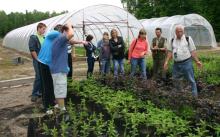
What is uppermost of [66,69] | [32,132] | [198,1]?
[198,1]

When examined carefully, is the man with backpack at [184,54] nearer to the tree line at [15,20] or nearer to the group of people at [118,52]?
the group of people at [118,52]

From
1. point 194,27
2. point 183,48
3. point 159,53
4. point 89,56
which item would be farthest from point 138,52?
point 194,27

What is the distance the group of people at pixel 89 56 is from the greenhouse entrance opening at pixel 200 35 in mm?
18488

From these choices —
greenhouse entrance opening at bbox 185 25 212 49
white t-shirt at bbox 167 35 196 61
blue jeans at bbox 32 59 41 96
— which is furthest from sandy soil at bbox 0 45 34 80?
greenhouse entrance opening at bbox 185 25 212 49

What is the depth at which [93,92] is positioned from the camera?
713 centimetres

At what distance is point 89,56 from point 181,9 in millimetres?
30122

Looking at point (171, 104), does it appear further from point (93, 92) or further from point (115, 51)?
point (115, 51)

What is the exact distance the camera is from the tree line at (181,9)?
3497 cm

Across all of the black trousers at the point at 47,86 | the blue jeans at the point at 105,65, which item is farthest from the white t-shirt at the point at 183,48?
the blue jeans at the point at 105,65

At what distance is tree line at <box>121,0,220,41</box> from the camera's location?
3497cm

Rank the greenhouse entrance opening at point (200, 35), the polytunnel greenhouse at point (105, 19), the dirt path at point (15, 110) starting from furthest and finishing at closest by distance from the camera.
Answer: the greenhouse entrance opening at point (200, 35), the polytunnel greenhouse at point (105, 19), the dirt path at point (15, 110)

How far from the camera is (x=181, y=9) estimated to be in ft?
131

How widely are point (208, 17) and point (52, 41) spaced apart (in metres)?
30.2

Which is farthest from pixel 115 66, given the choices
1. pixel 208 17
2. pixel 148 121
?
pixel 208 17
